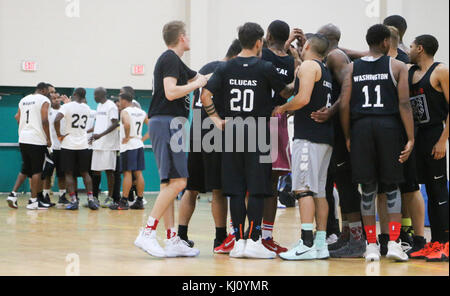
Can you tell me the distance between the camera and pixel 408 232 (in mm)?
5789

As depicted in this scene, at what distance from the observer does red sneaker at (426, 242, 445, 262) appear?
498 centimetres

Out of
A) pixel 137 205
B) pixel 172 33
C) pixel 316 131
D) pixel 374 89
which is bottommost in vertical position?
pixel 137 205

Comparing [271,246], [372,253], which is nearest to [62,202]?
[271,246]

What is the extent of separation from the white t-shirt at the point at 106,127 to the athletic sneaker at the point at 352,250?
6414 millimetres

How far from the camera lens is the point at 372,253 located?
5.03 meters

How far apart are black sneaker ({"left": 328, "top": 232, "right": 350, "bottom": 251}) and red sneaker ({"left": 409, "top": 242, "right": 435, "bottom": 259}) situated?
618 millimetres

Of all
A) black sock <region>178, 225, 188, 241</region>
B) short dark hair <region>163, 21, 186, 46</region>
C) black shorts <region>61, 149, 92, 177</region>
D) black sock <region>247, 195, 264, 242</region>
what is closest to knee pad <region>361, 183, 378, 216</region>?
black sock <region>247, 195, 264, 242</region>

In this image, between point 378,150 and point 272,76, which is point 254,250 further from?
point 272,76

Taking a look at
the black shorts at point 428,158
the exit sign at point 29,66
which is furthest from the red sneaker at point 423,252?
the exit sign at point 29,66

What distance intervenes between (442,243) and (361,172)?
0.88m

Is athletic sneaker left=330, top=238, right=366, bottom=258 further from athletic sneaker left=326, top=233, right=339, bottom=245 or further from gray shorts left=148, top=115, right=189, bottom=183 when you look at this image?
gray shorts left=148, top=115, right=189, bottom=183

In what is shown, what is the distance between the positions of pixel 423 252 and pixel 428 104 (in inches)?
46.3

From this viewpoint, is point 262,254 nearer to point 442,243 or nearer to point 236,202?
point 236,202
